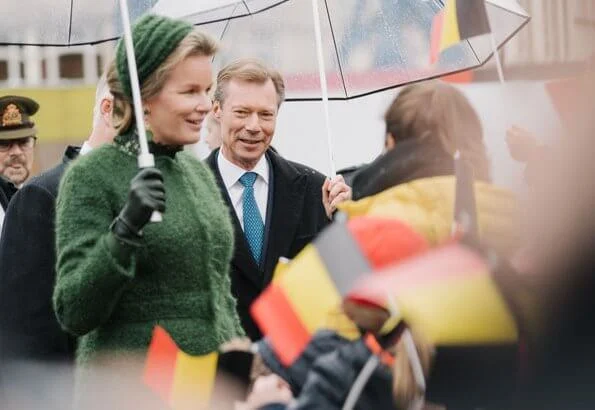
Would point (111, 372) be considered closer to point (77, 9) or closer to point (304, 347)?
point (304, 347)

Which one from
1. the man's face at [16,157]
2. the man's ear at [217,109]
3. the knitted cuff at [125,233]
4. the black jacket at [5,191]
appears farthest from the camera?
the man's face at [16,157]

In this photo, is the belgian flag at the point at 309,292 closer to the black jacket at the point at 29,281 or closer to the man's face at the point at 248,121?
the black jacket at the point at 29,281

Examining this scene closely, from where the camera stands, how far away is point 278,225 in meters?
6.52

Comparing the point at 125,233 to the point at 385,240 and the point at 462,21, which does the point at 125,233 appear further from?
the point at 462,21

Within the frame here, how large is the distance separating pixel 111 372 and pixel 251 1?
83.7 inches

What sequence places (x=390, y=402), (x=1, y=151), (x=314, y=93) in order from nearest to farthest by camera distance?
(x=390, y=402), (x=314, y=93), (x=1, y=151)

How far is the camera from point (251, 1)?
6.50 meters

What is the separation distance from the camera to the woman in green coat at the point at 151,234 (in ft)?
15.4

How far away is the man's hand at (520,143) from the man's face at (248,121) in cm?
263

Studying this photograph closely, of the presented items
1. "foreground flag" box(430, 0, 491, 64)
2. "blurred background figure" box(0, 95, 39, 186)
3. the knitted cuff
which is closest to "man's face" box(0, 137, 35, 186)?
"blurred background figure" box(0, 95, 39, 186)

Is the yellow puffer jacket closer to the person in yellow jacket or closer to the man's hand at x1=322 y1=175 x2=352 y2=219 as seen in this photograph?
the person in yellow jacket

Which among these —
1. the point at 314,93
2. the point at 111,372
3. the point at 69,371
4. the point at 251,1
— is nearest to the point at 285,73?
the point at 314,93

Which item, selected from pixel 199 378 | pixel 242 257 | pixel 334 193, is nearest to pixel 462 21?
pixel 334 193

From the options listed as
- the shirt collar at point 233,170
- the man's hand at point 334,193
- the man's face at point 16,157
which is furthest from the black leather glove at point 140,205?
the man's face at point 16,157
